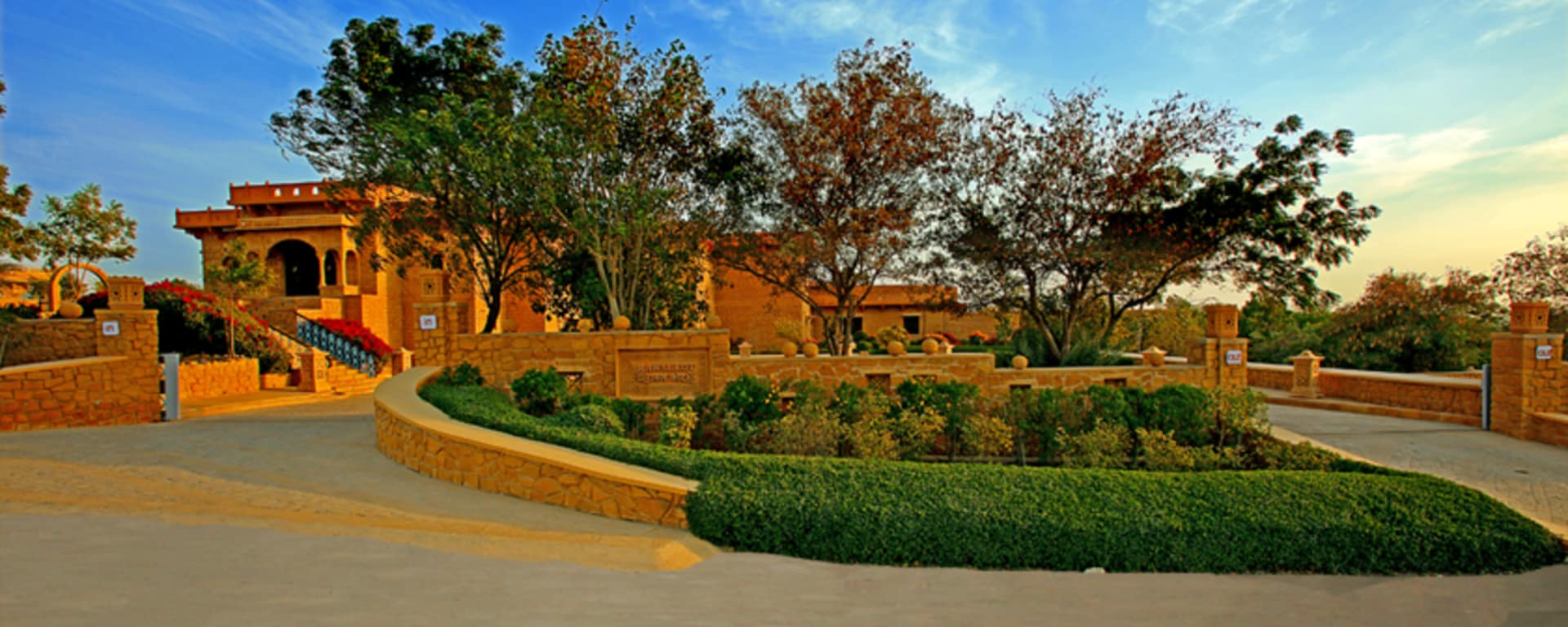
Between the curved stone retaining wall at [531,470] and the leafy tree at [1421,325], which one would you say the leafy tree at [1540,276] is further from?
the curved stone retaining wall at [531,470]

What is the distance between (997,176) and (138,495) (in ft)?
46.9

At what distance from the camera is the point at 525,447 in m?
7.14

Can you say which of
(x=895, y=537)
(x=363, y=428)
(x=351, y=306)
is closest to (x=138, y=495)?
(x=363, y=428)

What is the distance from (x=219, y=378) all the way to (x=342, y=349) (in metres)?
5.02

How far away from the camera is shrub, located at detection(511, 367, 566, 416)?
10.8m

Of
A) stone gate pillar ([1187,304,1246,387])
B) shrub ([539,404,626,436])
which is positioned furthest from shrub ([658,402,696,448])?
stone gate pillar ([1187,304,1246,387])

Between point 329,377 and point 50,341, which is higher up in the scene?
point 50,341

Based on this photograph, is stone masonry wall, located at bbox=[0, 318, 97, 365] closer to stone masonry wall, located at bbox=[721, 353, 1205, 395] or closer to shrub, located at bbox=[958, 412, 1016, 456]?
stone masonry wall, located at bbox=[721, 353, 1205, 395]

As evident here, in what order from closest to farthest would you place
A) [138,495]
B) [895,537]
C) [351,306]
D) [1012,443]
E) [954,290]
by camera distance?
1. [895,537]
2. [138,495]
3. [1012,443]
4. [954,290]
5. [351,306]

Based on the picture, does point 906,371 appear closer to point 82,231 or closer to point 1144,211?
point 1144,211

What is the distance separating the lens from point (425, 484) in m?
7.48

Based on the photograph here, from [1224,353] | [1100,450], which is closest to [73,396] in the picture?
[1100,450]

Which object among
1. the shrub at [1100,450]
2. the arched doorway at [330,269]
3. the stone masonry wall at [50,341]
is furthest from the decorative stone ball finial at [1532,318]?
the arched doorway at [330,269]

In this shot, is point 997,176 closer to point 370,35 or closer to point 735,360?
point 735,360
